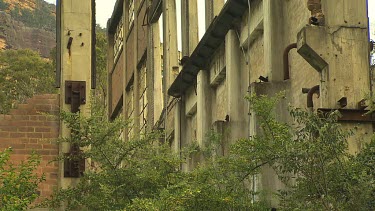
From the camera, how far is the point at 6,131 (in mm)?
23266

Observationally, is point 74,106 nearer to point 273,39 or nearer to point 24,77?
point 273,39

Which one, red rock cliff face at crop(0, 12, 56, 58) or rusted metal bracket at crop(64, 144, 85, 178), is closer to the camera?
rusted metal bracket at crop(64, 144, 85, 178)

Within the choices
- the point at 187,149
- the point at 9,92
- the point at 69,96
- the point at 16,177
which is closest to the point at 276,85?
the point at 187,149

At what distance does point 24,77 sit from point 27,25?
66.6 metres

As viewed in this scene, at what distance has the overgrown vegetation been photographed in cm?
1434

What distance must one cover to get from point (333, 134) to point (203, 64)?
17934 millimetres

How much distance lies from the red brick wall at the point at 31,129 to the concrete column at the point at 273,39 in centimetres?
470

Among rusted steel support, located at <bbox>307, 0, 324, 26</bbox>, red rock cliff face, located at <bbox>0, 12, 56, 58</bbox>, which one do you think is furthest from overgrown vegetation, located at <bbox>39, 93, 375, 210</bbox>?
red rock cliff face, located at <bbox>0, 12, 56, 58</bbox>

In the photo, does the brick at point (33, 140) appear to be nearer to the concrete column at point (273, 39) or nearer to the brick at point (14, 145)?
the brick at point (14, 145)

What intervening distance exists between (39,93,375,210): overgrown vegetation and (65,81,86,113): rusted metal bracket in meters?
1.13

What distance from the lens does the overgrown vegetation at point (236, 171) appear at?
14.3 m

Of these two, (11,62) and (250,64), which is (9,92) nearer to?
(11,62)

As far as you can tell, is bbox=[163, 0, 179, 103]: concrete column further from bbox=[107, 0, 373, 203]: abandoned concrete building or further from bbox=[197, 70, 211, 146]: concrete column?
bbox=[197, 70, 211, 146]: concrete column

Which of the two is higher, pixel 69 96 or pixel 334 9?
pixel 334 9
